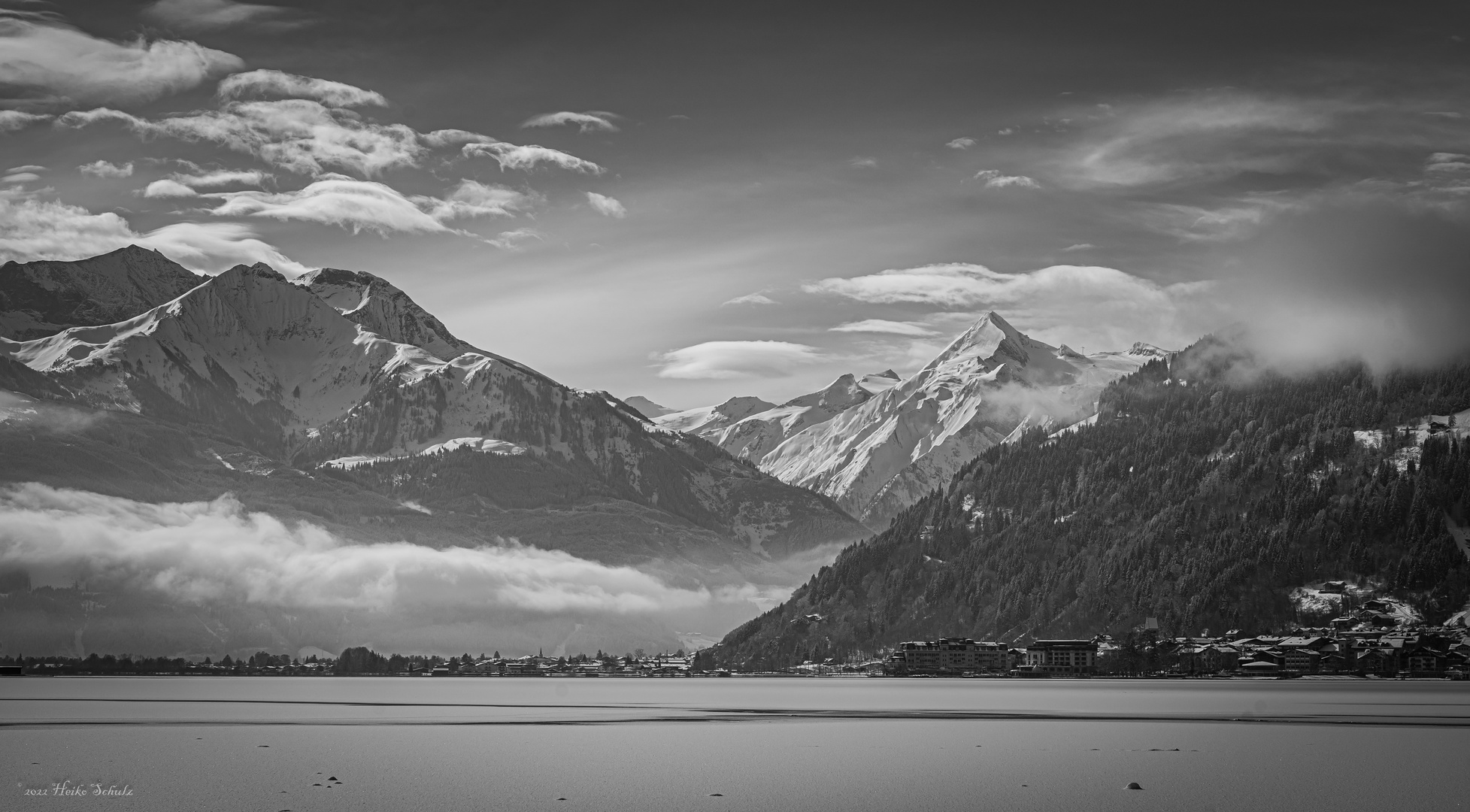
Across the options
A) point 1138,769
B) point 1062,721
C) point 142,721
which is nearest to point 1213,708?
point 1062,721

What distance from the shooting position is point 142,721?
6560 inches

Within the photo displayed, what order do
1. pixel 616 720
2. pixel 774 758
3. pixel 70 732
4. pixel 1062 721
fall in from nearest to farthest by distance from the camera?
pixel 774 758
pixel 70 732
pixel 1062 721
pixel 616 720

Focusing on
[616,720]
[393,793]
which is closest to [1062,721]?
[616,720]

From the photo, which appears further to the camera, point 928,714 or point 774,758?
point 928,714

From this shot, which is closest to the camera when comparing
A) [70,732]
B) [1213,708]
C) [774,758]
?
[774,758]

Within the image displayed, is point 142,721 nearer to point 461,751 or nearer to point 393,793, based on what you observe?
point 461,751

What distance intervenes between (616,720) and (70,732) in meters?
61.8

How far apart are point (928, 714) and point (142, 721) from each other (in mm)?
93738

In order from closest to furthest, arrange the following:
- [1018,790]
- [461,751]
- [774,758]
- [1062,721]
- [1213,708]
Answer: [1018,790], [774,758], [461,751], [1062,721], [1213,708]

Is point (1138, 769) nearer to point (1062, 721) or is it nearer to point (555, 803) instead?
point (555, 803)

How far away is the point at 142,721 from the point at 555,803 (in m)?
102

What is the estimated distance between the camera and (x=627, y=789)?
90.5 m

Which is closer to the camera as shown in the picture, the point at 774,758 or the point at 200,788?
the point at 200,788

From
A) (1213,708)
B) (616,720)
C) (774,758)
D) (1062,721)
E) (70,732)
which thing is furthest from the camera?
(1213,708)
